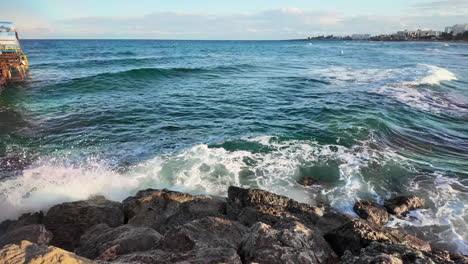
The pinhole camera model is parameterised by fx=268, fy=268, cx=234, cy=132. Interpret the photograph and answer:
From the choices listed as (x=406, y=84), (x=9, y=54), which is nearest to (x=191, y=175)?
(x=406, y=84)

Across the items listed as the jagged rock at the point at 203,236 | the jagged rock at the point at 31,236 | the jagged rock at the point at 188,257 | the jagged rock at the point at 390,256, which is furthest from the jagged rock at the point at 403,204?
the jagged rock at the point at 31,236

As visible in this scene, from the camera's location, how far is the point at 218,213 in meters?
5.87

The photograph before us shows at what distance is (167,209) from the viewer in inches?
241

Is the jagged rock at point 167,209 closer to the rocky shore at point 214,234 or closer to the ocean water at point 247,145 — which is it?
the rocky shore at point 214,234

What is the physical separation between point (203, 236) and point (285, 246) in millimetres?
1280

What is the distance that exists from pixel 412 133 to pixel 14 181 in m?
15.0

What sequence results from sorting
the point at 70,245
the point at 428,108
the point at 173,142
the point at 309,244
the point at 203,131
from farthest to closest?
the point at 428,108 → the point at 203,131 → the point at 173,142 → the point at 70,245 → the point at 309,244

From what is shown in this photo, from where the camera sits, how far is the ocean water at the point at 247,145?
309 inches

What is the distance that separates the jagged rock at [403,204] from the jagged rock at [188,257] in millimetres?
5313

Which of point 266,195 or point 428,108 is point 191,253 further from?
point 428,108

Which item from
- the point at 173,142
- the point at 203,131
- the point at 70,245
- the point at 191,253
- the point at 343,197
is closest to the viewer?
the point at 191,253

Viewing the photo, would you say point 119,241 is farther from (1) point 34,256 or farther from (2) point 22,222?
(2) point 22,222

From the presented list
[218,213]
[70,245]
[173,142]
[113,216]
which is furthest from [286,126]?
[70,245]

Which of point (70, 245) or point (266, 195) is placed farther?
point (266, 195)
